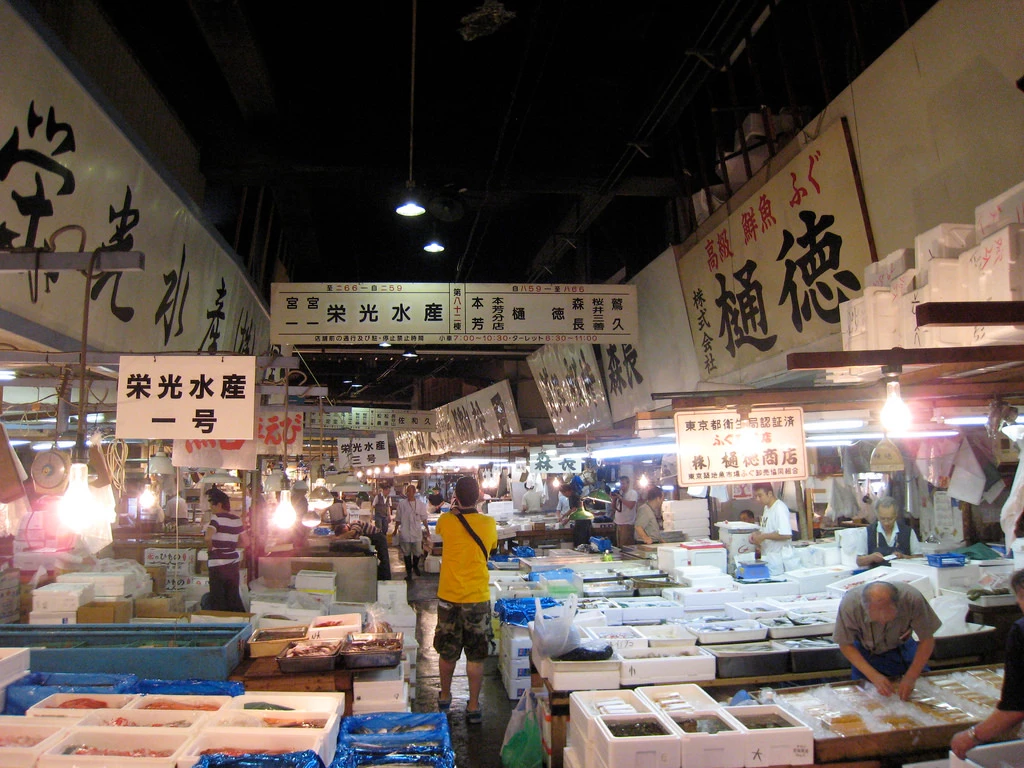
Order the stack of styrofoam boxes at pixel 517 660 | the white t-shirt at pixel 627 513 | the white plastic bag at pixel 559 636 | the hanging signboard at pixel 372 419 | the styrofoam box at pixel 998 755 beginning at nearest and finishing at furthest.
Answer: the styrofoam box at pixel 998 755, the white plastic bag at pixel 559 636, the stack of styrofoam boxes at pixel 517 660, the white t-shirt at pixel 627 513, the hanging signboard at pixel 372 419

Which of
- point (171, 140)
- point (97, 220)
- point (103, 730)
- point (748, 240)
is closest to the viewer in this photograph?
point (103, 730)

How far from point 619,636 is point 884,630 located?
230cm

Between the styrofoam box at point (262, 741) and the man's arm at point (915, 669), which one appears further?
the man's arm at point (915, 669)

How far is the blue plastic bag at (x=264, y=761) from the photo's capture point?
317 centimetres

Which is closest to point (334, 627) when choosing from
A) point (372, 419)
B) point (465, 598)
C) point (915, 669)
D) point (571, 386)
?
point (465, 598)

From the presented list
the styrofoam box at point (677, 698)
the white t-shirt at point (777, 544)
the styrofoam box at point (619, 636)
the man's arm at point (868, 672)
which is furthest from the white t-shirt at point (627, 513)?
the styrofoam box at point (677, 698)

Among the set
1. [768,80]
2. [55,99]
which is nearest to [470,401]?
[768,80]

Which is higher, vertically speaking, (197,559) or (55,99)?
(55,99)

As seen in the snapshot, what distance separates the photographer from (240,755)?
3.33m

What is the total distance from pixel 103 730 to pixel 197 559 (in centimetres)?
918

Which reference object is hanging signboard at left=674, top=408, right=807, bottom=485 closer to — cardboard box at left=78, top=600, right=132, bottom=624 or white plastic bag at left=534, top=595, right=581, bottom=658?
white plastic bag at left=534, top=595, right=581, bottom=658

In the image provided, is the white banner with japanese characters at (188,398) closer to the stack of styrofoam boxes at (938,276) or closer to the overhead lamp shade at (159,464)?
the stack of styrofoam boxes at (938,276)

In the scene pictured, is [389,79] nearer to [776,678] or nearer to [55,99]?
[55,99]

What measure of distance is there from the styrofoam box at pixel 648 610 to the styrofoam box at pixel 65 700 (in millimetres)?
5034
